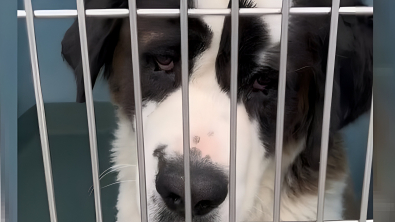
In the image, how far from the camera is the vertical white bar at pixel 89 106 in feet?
1.67

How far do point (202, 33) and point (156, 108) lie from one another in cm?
19

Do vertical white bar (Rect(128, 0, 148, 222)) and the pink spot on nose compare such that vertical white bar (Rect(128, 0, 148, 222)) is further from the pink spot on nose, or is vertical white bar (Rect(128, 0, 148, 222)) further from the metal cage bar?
the pink spot on nose

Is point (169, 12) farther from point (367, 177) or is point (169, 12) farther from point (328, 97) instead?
point (367, 177)

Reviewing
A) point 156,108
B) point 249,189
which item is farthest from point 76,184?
point 249,189

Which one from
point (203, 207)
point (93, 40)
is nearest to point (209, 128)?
point (203, 207)

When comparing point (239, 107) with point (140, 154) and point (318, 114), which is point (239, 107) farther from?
point (140, 154)

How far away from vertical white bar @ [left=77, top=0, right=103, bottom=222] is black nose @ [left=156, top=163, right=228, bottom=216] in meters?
0.13

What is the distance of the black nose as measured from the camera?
632 mm

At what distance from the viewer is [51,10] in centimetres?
52

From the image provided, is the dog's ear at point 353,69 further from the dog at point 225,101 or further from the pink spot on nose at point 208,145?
the pink spot on nose at point 208,145

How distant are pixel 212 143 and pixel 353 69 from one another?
0.90 ft

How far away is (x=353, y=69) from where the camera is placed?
612mm

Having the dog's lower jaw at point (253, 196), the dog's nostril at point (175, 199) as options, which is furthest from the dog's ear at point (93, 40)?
the dog's nostril at point (175, 199)

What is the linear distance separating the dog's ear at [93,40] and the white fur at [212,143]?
0.13 meters
